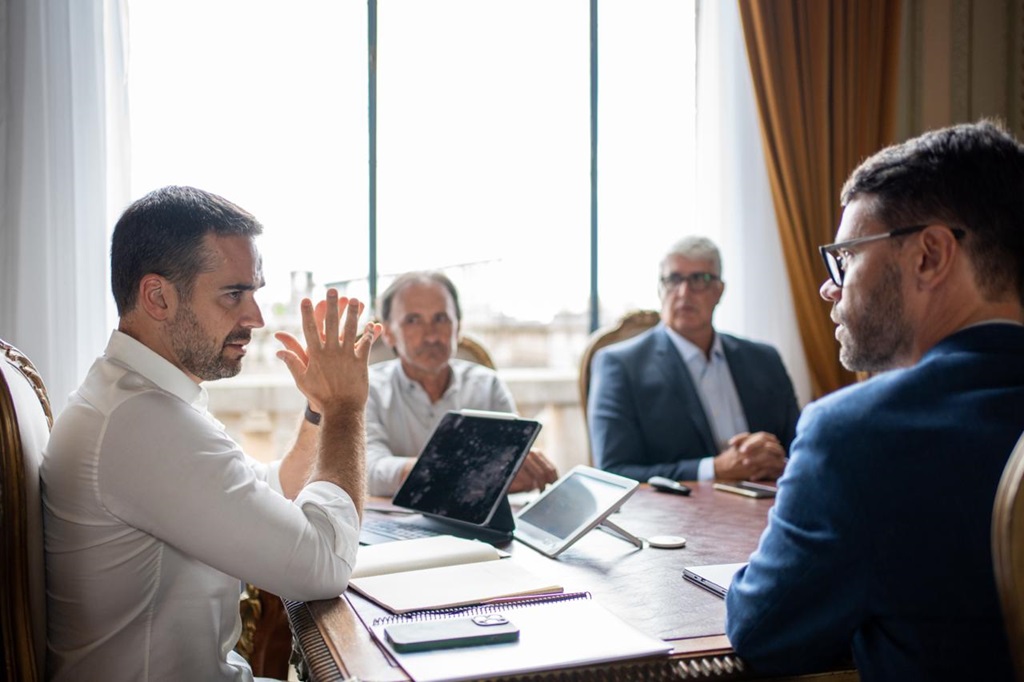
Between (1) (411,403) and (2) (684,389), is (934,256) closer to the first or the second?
(2) (684,389)

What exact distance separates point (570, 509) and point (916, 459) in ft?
2.63

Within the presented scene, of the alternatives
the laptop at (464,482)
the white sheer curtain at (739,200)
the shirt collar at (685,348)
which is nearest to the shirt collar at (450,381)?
the shirt collar at (685,348)

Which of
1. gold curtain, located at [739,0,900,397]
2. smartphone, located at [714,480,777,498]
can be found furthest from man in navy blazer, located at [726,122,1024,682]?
gold curtain, located at [739,0,900,397]

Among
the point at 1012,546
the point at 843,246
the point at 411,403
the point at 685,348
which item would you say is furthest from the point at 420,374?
the point at 1012,546

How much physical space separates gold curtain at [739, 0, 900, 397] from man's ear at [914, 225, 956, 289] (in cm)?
275

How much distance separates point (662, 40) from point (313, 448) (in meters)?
2.95

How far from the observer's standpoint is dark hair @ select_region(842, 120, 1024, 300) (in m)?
1.09

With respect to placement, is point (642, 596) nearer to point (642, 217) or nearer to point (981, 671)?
point (981, 671)

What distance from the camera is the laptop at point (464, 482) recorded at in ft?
5.57

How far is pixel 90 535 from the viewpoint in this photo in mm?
1252

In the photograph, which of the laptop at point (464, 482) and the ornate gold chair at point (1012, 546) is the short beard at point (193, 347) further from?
the ornate gold chair at point (1012, 546)

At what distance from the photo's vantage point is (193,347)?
1.39m

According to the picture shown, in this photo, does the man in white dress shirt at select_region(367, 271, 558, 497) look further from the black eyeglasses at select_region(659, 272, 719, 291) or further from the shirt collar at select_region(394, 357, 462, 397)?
the black eyeglasses at select_region(659, 272, 719, 291)

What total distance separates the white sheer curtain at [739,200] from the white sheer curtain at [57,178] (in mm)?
2396
